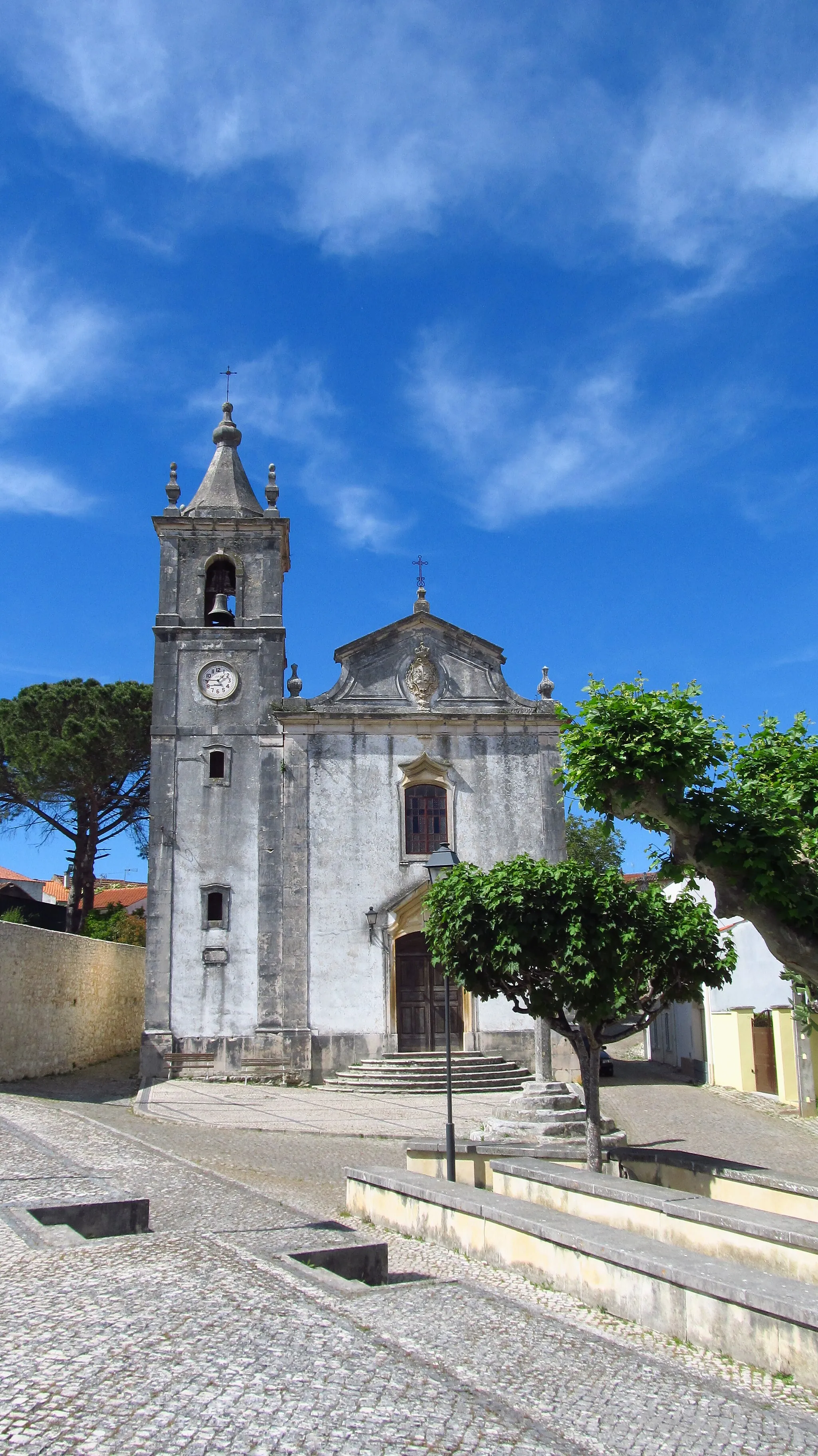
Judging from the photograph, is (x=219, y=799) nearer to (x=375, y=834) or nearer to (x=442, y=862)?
(x=375, y=834)

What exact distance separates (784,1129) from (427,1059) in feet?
25.8

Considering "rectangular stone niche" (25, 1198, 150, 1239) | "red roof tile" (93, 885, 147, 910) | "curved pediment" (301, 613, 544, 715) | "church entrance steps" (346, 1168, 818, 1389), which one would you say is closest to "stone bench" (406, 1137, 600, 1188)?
"church entrance steps" (346, 1168, 818, 1389)

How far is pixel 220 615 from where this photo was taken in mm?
24891

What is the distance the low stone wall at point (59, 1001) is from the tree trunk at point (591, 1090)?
1368cm

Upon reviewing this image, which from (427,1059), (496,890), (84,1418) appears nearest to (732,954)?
(496,890)

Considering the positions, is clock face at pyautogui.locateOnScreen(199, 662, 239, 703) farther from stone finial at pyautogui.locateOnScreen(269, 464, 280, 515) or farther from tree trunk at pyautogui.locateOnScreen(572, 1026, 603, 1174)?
tree trunk at pyautogui.locateOnScreen(572, 1026, 603, 1174)

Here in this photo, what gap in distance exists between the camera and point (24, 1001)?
21531 mm

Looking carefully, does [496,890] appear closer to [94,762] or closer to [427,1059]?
[427,1059]

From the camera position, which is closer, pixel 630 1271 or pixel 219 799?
pixel 630 1271

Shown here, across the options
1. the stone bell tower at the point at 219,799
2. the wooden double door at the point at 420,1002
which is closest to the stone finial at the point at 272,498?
the stone bell tower at the point at 219,799

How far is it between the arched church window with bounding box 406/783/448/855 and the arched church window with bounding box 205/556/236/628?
6.03m

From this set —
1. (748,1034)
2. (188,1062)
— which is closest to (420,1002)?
(188,1062)

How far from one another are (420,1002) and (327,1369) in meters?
18.4

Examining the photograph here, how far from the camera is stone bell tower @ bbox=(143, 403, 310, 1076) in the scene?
22469 millimetres
